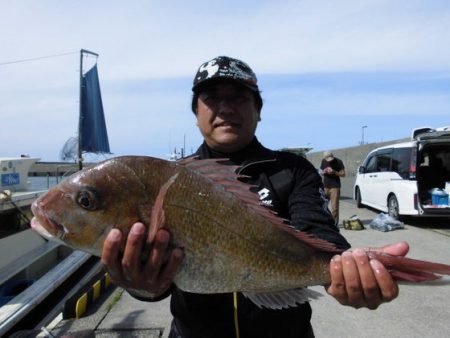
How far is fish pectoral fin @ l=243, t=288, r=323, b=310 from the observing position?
191 centimetres

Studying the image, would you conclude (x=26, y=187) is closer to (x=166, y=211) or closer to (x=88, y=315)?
(x=88, y=315)

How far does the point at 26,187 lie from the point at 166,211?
28.8 ft

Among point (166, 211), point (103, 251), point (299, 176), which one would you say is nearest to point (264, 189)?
point (299, 176)

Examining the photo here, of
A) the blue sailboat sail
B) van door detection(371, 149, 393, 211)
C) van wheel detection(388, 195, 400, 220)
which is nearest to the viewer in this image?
van wheel detection(388, 195, 400, 220)

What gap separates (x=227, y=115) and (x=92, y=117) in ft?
40.7

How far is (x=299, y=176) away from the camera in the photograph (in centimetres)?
252

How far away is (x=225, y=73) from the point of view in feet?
8.17

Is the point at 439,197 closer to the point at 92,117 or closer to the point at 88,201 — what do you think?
the point at 92,117

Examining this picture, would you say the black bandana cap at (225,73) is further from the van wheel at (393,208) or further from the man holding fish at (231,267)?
the van wheel at (393,208)

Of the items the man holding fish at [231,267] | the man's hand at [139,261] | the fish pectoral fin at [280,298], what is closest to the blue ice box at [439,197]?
the man holding fish at [231,267]

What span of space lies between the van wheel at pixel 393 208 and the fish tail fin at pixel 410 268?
11021 mm

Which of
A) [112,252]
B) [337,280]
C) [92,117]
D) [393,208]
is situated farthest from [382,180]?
[112,252]

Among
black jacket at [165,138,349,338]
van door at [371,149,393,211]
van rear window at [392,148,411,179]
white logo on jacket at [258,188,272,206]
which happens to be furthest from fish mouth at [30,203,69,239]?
van door at [371,149,393,211]

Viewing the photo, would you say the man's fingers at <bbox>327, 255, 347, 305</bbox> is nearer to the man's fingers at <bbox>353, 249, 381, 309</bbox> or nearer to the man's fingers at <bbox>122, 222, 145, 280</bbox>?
the man's fingers at <bbox>353, 249, 381, 309</bbox>
